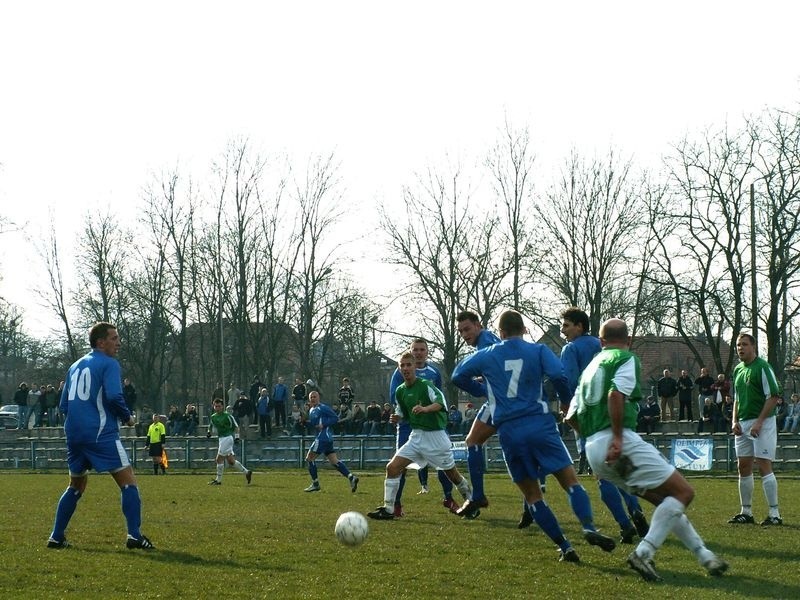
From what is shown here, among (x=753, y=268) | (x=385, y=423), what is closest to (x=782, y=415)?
(x=753, y=268)

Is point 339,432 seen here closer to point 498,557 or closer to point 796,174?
point 796,174

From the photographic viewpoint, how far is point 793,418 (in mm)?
30875

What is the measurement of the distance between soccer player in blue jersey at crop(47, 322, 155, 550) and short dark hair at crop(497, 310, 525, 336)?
3517mm

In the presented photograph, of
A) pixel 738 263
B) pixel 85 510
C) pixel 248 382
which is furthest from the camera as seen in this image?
pixel 248 382

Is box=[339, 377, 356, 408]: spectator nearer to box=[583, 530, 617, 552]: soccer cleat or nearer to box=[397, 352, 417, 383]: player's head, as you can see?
box=[397, 352, 417, 383]: player's head

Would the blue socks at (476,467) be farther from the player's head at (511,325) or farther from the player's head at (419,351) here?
the player's head at (511,325)

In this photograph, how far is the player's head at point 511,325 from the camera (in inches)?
350

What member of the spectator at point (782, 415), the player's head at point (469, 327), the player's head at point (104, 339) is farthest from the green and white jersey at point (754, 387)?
the spectator at point (782, 415)

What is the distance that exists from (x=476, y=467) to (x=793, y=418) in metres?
20.7

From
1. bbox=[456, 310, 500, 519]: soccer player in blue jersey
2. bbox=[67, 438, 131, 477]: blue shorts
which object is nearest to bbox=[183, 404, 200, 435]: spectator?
bbox=[456, 310, 500, 519]: soccer player in blue jersey

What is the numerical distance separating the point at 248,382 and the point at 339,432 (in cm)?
1661

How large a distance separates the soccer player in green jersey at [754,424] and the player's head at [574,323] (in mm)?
2522

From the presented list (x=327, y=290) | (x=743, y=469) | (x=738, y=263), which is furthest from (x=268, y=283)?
(x=743, y=469)

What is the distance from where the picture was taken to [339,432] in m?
36.2
